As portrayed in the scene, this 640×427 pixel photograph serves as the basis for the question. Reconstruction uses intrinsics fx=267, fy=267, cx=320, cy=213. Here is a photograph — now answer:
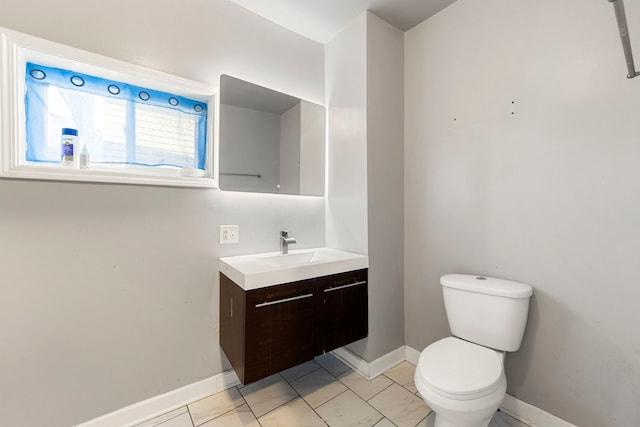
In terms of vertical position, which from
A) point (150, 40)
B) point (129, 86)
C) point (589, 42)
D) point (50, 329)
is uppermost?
point (150, 40)

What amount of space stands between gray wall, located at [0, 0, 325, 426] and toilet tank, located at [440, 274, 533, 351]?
1.30 meters

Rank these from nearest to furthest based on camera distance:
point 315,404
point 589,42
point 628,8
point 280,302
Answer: point 628,8 → point 589,42 → point 280,302 → point 315,404

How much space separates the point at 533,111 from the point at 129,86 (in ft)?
7.41

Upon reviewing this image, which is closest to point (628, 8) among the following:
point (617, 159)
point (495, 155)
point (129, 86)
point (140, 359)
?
point (617, 159)

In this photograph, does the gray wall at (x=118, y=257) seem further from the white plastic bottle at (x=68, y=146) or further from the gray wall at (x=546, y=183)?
the gray wall at (x=546, y=183)

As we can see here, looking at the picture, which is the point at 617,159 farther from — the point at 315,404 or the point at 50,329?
the point at 50,329

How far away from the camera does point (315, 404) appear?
1614 millimetres

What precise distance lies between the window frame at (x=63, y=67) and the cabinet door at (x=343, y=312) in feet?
3.38

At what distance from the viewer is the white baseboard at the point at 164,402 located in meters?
1.40

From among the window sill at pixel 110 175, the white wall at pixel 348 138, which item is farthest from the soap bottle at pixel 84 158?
the white wall at pixel 348 138

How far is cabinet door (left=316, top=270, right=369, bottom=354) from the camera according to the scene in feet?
5.37

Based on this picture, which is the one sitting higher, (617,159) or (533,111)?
(533,111)

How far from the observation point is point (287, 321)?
1488mm

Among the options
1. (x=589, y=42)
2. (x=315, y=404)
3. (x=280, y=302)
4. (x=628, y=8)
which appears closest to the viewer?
(x=628, y=8)
